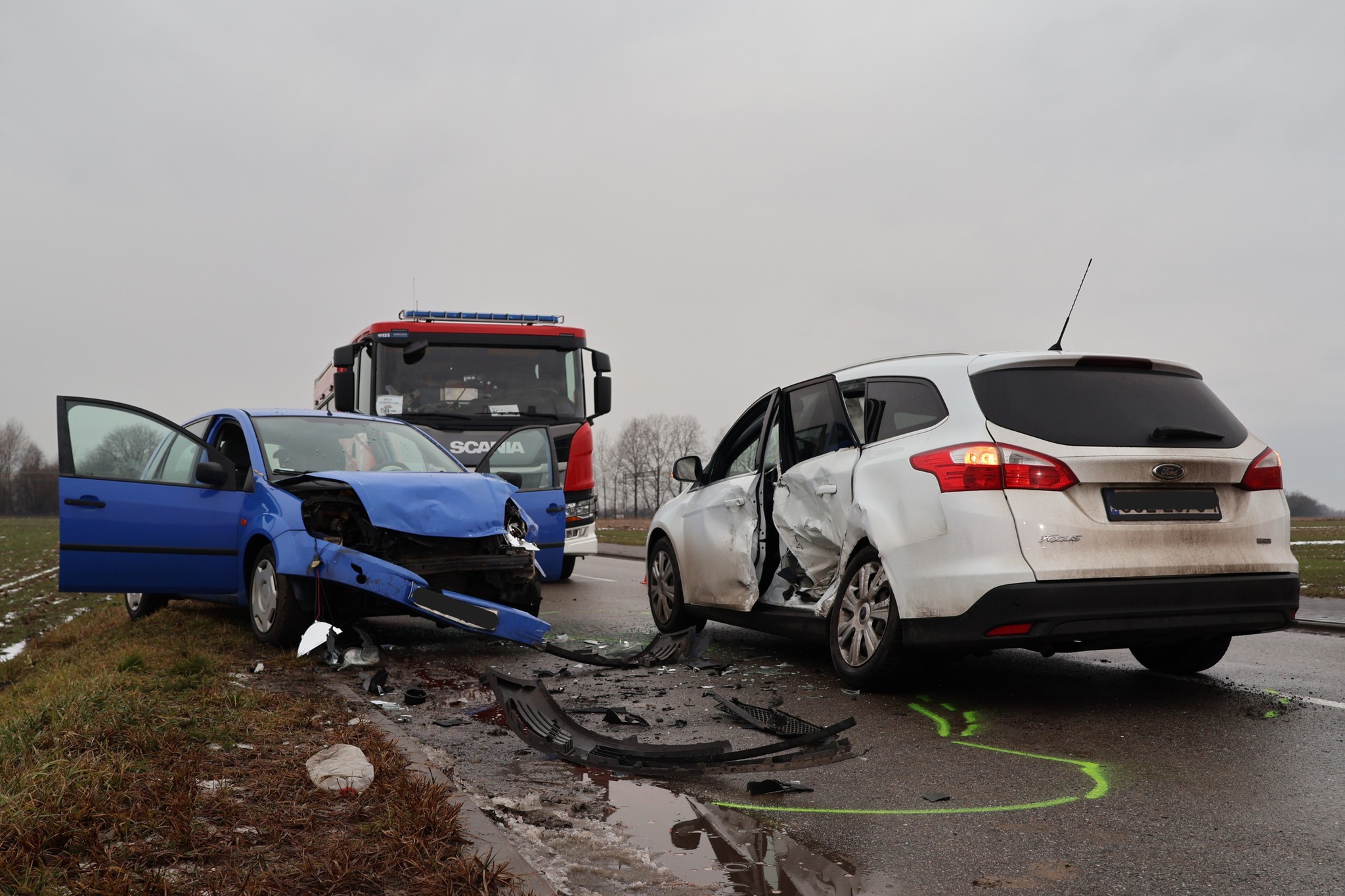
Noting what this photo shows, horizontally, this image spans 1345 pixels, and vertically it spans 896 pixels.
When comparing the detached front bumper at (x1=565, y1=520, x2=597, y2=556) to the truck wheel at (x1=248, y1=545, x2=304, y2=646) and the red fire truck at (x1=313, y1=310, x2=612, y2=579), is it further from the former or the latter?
the truck wheel at (x1=248, y1=545, x2=304, y2=646)

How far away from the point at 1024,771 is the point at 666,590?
15.3 ft

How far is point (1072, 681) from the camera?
6402 millimetres

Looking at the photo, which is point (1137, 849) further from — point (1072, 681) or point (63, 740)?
point (63, 740)

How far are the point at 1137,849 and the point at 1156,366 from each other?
3066 millimetres

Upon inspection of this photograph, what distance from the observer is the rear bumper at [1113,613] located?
199 inches

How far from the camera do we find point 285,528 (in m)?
7.33

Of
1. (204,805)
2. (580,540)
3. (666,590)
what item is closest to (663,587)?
(666,590)

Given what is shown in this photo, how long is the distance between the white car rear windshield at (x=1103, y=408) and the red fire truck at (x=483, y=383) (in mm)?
8062

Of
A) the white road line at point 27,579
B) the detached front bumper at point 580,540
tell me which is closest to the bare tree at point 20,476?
the white road line at point 27,579

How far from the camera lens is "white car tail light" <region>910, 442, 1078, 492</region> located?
5.16m

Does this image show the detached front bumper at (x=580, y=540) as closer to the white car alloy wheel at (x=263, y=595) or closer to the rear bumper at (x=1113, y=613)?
the white car alloy wheel at (x=263, y=595)

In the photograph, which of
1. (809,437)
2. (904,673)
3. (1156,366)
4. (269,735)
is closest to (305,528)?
(269,735)

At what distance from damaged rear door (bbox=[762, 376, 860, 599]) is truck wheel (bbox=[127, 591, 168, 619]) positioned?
5748 mm

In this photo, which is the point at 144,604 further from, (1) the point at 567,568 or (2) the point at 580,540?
(1) the point at 567,568
